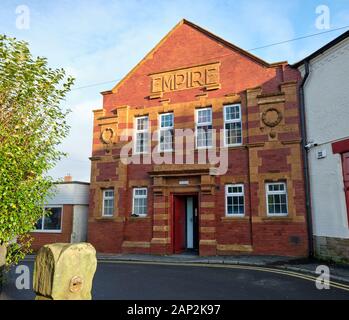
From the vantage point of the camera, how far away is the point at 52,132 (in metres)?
6.60

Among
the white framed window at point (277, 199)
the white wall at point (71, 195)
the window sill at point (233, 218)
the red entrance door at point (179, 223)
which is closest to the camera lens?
the white framed window at point (277, 199)

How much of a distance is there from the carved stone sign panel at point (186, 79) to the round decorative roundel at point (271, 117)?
8.97 feet

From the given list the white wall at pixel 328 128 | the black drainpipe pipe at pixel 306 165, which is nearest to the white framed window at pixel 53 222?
the black drainpipe pipe at pixel 306 165

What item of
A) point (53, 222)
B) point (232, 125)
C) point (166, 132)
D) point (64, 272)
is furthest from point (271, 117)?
point (53, 222)

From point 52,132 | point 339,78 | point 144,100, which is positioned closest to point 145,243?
point 144,100

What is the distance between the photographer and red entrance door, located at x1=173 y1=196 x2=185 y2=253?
1538 centimetres

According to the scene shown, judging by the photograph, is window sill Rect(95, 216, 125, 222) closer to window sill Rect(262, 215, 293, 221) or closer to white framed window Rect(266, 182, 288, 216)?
window sill Rect(262, 215, 293, 221)

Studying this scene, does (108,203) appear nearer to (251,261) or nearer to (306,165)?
(251,261)

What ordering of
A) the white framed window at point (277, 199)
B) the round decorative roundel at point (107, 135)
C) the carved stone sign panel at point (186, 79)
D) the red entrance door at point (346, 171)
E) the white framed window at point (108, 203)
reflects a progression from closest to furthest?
1. the red entrance door at point (346, 171)
2. the white framed window at point (277, 199)
3. the carved stone sign panel at point (186, 79)
4. the white framed window at point (108, 203)
5. the round decorative roundel at point (107, 135)

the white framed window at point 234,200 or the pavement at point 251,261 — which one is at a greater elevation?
the white framed window at point 234,200

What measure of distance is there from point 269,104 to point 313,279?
785cm

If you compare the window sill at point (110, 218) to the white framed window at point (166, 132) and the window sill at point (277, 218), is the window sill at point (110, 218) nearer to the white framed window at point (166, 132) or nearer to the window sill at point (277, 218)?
the white framed window at point (166, 132)

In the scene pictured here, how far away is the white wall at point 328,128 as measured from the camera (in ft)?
38.3

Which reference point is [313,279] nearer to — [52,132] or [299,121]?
[299,121]
